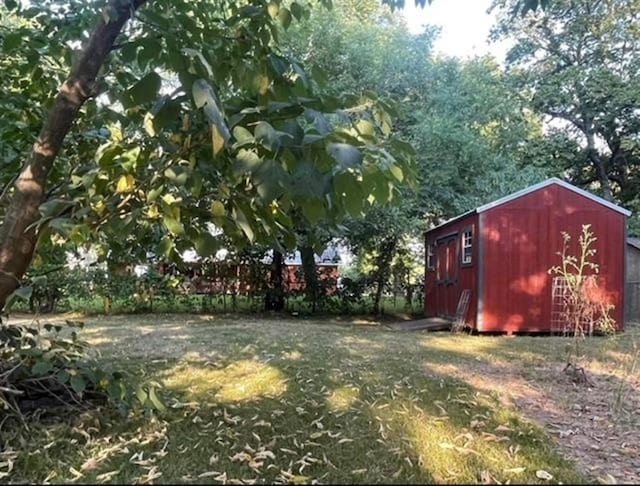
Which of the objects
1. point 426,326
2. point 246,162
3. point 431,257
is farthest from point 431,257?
point 246,162

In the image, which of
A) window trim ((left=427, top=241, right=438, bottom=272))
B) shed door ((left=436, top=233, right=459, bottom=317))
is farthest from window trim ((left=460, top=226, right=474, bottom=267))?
window trim ((left=427, top=241, right=438, bottom=272))

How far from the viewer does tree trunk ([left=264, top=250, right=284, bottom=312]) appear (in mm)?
11609

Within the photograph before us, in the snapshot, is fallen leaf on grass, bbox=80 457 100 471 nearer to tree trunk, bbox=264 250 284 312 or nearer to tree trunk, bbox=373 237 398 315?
tree trunk, bbox=264 250 284 312

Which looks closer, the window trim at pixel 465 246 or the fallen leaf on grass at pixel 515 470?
the fallen leaf on grass at pixel 515 470

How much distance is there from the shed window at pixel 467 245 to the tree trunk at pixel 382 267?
9.29 feet

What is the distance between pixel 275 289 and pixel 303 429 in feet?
29.4

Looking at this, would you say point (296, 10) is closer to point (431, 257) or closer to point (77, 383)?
point (77, 383)

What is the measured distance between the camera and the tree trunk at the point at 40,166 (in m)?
2.12

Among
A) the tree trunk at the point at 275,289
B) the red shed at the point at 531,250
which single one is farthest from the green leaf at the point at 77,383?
the tree trunk at the point at 275,289

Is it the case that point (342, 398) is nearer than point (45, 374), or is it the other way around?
point (45, 374)

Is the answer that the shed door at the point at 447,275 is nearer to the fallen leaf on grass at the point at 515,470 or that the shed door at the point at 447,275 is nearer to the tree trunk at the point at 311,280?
the tree trunk at the point at 311,280

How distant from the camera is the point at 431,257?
37.5 feet

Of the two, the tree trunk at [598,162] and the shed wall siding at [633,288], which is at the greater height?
the tree trunk at [598,162]

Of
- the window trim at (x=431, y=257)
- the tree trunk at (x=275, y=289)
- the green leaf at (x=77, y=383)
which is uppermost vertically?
the window trim at (x=431, y=257)
